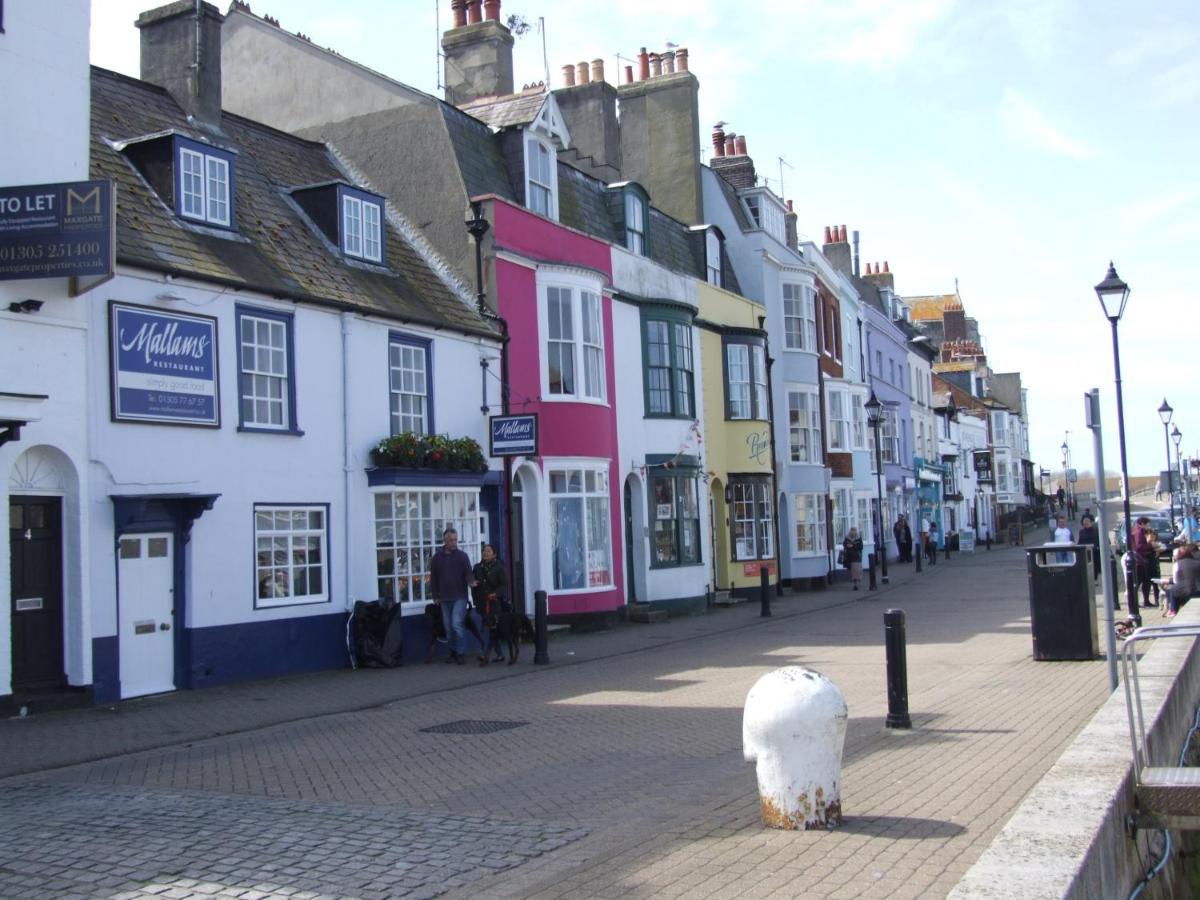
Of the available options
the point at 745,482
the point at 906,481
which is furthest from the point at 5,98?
the point at 906,481

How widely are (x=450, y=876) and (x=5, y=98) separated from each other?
11.1 metres

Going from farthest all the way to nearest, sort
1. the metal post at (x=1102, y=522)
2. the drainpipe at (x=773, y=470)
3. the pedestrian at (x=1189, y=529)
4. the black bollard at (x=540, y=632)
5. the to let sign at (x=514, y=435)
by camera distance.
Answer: the pedestrian at (x=1189, y=529)
the drainpipe at (x=773, y=470)
the to let sign at (x=514, y=435)
the black bollard at (x=540, y=632)
the metal post at (x=1102, y=522)

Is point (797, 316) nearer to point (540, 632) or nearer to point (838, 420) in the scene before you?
point (838, 420)

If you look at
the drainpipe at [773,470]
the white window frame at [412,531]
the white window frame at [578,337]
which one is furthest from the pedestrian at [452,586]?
the drainpipe at [773,470]

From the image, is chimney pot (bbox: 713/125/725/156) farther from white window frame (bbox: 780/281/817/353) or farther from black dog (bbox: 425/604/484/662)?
black dog (bbox: 425/604/484/662)

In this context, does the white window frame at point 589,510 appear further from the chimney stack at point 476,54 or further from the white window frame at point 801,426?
the white window frame at point 801,426

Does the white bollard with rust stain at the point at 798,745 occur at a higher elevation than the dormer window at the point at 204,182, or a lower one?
lower

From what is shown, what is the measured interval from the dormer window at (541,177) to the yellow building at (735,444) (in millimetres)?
6009

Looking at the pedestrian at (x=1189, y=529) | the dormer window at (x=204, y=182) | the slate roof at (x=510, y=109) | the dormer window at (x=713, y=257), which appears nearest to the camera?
the dormer window at (x=204, y=182)

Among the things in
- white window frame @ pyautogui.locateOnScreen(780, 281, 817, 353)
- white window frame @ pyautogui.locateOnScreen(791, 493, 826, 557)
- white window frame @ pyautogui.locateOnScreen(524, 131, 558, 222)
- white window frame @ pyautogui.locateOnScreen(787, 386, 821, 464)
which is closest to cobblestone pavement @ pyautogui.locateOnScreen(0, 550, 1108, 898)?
white window frame @ pyautogui.locateOnScreen(524, 131, 558, 222)

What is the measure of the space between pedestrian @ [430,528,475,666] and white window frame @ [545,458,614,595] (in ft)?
16.4

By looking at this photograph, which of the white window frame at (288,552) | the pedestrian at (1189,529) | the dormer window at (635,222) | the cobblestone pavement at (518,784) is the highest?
the dormer window at (635,222)

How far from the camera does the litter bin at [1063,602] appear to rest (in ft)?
47.1

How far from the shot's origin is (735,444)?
30.8 metres
